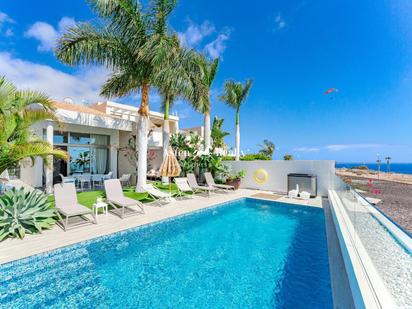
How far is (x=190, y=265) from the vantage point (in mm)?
5199

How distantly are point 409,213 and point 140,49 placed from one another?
23.2 meters

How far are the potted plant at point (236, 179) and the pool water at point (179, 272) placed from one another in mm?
7964

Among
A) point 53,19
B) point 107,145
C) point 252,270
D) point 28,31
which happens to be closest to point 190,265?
point 252,270

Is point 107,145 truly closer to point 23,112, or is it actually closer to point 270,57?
point 23,112

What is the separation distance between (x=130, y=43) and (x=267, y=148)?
2866 cm

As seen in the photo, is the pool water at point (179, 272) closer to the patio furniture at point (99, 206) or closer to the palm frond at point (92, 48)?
the patio furniture at point (99, 206)

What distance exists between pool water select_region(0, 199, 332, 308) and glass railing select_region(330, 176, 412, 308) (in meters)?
1.09

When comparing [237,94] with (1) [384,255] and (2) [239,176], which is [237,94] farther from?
(1) [384,255]

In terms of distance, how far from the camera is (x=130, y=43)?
1108 cm

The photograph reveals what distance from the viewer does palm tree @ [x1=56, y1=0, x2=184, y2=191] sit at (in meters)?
10.3

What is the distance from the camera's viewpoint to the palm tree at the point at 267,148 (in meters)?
34.9

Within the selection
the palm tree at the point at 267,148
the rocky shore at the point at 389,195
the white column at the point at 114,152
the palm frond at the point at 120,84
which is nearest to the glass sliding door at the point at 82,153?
the white column at the point at 114,152

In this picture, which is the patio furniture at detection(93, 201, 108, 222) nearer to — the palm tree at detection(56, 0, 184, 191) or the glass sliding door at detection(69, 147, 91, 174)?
the palm tree at detection(56, 0, 184, 191)

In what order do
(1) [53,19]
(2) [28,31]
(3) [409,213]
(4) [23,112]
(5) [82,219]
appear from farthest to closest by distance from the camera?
1. (3) [409,213]
2. (2) [28,31]
3. (1) [53,19]
4. (5) [82,219]
5. (4) [23,112]
